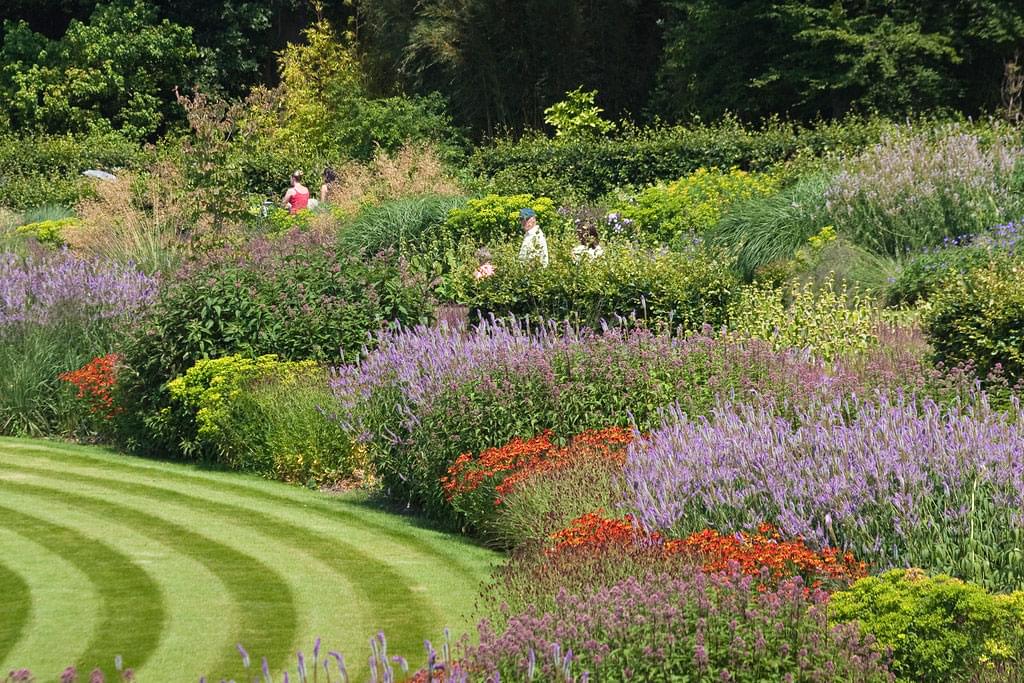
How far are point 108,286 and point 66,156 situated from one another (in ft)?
67.2

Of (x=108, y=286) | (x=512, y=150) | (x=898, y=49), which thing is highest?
(x=898, y=49)

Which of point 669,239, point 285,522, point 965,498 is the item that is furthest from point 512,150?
point 965,498

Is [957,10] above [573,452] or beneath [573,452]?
above

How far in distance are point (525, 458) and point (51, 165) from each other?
26.9m

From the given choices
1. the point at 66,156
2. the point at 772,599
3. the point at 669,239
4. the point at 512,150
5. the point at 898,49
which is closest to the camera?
the point at 772,599

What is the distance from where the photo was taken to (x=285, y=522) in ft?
30.0

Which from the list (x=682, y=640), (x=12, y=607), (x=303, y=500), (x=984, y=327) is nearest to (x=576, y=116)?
(x=984, y=327)

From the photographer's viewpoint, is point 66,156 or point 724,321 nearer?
point 724,321

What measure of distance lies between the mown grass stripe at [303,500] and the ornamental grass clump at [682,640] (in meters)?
2.67

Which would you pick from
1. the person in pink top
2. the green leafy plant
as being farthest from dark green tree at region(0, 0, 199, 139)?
the person in pink top

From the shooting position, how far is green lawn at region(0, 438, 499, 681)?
652cm

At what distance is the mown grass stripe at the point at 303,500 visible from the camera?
8.31 metres

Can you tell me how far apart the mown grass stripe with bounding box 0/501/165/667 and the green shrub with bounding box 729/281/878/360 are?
18.5 feet

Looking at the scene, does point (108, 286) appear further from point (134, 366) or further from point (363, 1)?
point (363, 1)
